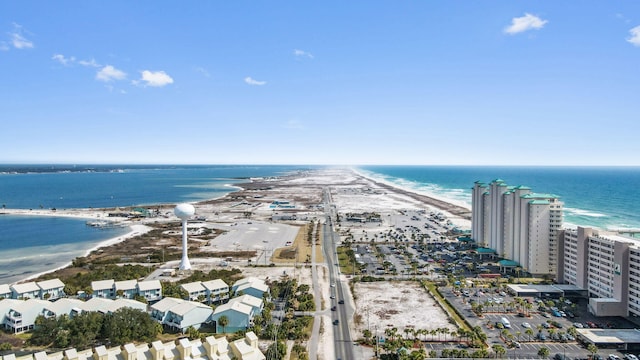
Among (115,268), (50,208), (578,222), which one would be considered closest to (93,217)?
(50,208)

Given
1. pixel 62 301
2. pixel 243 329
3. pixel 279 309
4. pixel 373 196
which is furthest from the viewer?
pixel 373 196

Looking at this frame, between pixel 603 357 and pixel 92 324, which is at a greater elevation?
pixel 92 324

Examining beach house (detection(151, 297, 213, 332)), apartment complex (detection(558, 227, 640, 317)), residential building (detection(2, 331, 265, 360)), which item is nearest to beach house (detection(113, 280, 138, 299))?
beach house (detection(151, 297, 213, 332))

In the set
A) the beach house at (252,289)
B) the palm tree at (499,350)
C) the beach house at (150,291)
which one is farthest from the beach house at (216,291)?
the palm tree at (499,350)

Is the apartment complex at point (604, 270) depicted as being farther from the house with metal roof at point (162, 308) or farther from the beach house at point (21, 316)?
the beach house at point (21, 316)

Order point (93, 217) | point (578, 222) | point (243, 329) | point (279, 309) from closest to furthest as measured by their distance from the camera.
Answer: point (243, 329)
point (279, 309)
point (578, 222)
point (93, 217)

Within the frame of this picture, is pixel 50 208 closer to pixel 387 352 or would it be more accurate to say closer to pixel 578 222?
pixel 387 352

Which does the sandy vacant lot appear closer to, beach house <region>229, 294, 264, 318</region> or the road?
the road
